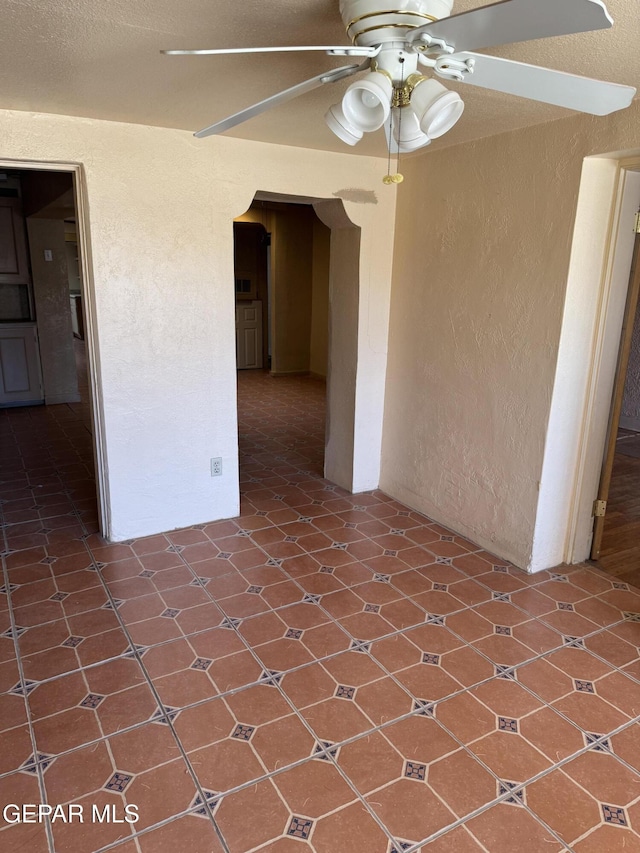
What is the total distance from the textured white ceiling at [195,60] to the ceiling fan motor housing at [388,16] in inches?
9.7

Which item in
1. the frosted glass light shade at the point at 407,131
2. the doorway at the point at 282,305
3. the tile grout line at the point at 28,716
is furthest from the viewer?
the doorway at the point at 282,305

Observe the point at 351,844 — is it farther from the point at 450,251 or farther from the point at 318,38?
the point at 450,251

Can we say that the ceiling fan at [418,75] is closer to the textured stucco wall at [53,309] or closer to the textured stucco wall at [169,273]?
the textured stucco wall at [169,273]

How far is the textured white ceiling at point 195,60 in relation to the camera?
1.62m

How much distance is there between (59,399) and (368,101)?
6.12 meters

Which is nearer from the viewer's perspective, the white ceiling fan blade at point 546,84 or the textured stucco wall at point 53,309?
the white ceiling fan blade at point 546,84

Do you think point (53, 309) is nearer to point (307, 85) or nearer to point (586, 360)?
point (586, 360)

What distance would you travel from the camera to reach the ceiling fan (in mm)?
1268

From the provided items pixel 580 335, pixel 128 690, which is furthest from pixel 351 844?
pixel 580 335

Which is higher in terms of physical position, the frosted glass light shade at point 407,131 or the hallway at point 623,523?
the frosted glass light shade at point 407,131

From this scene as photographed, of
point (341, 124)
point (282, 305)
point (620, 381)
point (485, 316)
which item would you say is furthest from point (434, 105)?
point (282, 305)

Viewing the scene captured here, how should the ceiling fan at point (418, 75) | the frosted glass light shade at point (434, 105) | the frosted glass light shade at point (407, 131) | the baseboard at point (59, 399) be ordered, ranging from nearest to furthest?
the ceiling fan at point (418, 75) → the frosted glass light shade at point (434, 105) → the frosted glass light shade at point (407, 131) → the baseboard at point (59, 399)

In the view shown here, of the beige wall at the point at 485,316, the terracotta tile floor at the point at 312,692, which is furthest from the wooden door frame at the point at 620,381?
the beige wall at the point at 485,316

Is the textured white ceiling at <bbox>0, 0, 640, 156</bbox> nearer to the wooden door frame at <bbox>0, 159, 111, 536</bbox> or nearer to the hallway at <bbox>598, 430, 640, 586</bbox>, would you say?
the wooden door frame at <bbox>0, 159, 111, 536</bbox>
